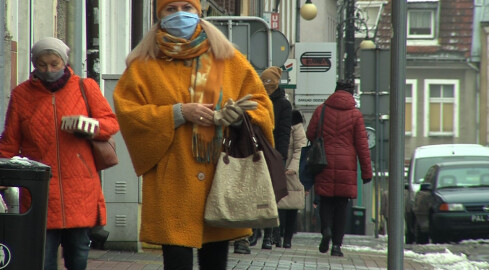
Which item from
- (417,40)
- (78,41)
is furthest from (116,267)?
(417,40)

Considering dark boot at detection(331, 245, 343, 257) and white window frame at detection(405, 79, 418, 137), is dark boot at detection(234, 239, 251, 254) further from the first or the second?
white window frame at detection(405, 79, 418, 137)

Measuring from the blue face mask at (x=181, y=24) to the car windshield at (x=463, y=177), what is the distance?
46.7ft

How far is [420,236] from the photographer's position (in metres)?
19.1

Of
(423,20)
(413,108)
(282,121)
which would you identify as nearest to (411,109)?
(413,108)

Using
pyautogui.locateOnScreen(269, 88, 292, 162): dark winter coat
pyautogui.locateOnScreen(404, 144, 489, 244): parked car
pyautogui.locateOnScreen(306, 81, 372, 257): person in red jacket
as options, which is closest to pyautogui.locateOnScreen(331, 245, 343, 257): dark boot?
pyautogui.locateOnScreen(306, 81, 372, 257): person in red jacket

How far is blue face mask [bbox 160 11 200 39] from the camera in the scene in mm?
5258

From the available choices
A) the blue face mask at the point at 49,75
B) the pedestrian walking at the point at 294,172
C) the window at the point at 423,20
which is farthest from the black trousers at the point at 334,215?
the window at the point at 423,20

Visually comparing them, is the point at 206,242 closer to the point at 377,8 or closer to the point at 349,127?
the point at 349,127

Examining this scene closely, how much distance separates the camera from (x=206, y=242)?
17.0 ft

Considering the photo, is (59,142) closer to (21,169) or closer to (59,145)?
(59,145)

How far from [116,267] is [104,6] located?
18.6 feet

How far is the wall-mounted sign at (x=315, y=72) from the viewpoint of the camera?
24188 mm

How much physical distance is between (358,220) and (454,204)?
4121mm

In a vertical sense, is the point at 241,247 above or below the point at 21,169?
below
